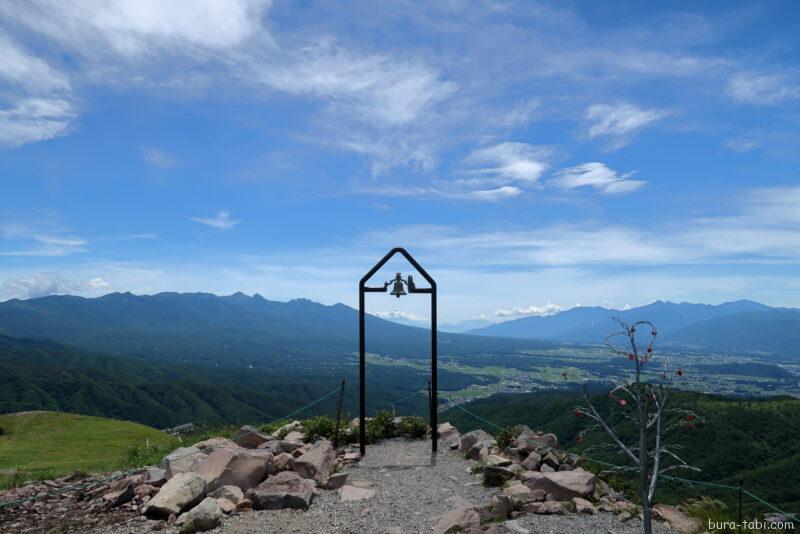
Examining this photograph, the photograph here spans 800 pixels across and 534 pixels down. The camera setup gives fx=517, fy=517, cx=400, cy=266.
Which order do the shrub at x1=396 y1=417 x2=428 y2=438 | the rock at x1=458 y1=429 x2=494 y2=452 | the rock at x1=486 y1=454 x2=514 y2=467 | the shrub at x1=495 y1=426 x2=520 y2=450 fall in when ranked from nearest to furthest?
1. the rock at x1=486 y1=454 x2=514 y2=467
2. the shrub at x1=495 y1=426 x2=520 y2=450
3. the rock at x1=458 y1=429 x2=494 y2=452
4. the shrub at x1=396 y1=417 x2=428 y2=438

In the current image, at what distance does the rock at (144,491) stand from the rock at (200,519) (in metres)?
1.76

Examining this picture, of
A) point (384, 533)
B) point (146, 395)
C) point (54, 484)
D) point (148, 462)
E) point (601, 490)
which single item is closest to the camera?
point (384, 533)

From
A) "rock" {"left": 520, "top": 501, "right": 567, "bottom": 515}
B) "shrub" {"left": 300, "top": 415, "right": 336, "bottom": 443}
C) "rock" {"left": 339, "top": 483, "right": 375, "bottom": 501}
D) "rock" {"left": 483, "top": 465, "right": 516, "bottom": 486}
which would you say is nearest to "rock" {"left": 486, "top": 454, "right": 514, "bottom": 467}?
"rock" {"left": 483, "top": 465, "right": 516, "bottom": 486}

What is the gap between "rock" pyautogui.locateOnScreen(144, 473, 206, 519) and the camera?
9344 mm

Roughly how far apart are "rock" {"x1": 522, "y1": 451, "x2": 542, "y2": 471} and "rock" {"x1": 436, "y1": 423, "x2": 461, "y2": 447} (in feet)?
11.6

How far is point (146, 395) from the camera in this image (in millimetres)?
173500

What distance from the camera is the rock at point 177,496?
934cm

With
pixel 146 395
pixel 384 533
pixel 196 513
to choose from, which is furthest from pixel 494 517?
pixel 146 395

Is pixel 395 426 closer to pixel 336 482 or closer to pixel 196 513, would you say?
pixel 336 482

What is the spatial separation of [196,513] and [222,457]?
2.05 m

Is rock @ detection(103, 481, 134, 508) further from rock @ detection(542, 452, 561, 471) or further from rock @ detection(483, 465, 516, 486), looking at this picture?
rock @ detection(542, 452, 561, 471)

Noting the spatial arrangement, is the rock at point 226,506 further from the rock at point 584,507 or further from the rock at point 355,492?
the rock at point 584,507

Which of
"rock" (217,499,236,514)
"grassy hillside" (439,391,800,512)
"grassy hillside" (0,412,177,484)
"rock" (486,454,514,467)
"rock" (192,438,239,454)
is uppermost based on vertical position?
"rock" (192,438,239,454)

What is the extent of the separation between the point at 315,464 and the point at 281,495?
183 cm
